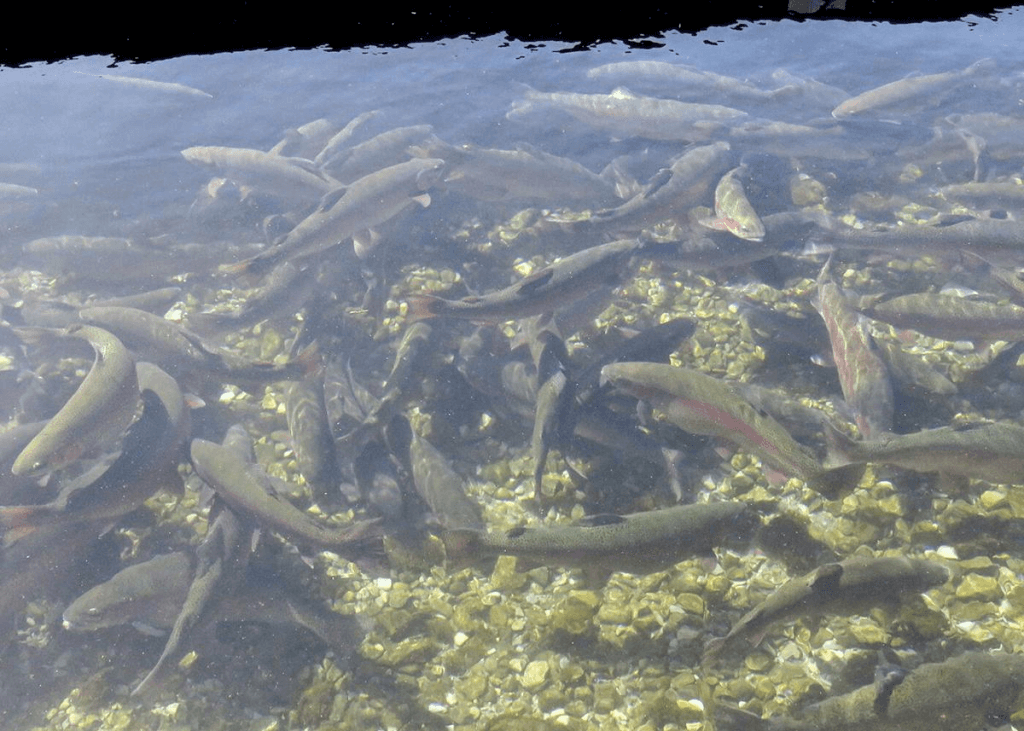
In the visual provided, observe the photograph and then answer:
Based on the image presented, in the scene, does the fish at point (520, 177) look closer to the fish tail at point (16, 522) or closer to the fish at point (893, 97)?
the fish at point (893, 97)

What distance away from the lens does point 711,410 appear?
450 centimetres

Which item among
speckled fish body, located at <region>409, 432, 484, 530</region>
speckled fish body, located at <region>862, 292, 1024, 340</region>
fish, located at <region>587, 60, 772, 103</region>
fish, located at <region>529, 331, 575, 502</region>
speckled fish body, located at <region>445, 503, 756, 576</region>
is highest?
fish, located at <region>587, 60, 772, 103</region>

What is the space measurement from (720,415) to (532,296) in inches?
90.9

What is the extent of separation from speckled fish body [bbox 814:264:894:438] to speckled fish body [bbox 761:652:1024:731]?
1800 millimetres

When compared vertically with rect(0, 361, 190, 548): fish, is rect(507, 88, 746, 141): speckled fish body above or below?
above

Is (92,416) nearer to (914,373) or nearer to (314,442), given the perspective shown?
(314,442)

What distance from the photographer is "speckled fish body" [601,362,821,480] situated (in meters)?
4.06

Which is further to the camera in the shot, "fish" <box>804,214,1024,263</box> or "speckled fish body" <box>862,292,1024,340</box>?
"fish" <box>804,214,1024,263</box>

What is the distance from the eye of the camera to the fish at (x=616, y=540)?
3938 mm

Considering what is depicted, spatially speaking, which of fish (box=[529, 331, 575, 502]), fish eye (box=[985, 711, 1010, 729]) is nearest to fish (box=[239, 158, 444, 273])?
fish (box=[529, 331, 575, 502])

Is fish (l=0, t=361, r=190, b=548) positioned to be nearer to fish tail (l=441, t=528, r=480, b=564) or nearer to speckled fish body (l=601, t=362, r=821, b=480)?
fish tail (l=441, t=528, r=480, b=564)

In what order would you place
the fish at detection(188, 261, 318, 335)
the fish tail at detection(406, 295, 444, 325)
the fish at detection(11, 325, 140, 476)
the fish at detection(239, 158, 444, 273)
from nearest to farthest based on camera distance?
the fish at detection(11, 325, 140, 476), the fish tail at detection(406, 295, 444, 325), the fish at detection(188, 261, 318, 335), the fish at detection(239, 158, 444, 273)

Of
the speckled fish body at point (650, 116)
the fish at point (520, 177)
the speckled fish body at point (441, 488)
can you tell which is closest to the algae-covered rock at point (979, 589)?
the speckled fish body at point (441, 488)

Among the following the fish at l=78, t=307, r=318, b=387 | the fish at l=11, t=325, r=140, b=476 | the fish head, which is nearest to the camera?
the fish at l=11, t=325, r=140, b=476
